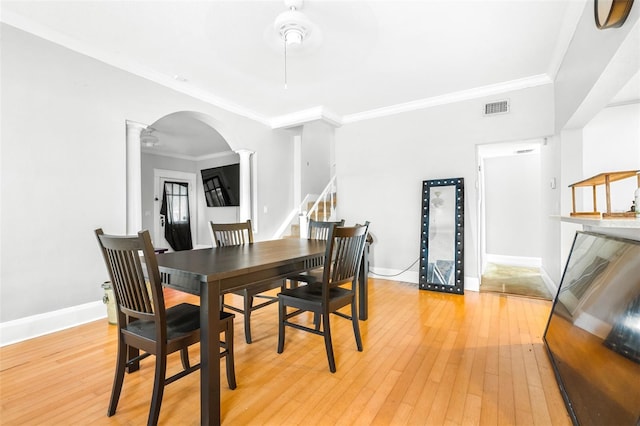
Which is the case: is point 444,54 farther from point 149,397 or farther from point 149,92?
point 149,397

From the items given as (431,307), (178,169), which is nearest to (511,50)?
(431,307)

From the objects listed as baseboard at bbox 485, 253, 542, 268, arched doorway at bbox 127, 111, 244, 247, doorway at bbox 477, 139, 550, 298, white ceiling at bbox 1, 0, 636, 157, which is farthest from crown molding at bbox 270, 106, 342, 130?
baseboard at bbox 485, 253, 542, 268

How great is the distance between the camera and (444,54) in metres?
3.00

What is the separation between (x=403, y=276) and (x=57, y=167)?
4.24 meters

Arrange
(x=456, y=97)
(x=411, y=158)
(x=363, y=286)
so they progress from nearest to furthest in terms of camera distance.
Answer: (x=363, y=286), (x=456, y=97), (x=411, y=158)

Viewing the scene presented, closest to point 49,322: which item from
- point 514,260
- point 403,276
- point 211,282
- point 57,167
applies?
point 57,167

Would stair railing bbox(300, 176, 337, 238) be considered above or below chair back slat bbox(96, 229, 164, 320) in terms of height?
above

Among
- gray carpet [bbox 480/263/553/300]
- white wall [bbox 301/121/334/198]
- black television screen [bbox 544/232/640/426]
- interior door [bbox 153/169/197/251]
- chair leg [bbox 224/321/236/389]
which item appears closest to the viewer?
black television screen [bbox 544/232/640/426]

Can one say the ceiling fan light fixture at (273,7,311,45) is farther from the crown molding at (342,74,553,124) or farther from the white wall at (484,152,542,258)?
the white wall at (484,152,542,258)

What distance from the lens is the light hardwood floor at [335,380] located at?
5.02 feet

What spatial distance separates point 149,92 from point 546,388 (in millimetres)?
4356

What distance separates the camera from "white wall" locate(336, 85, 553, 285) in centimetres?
369

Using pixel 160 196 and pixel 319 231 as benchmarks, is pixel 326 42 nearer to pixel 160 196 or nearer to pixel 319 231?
pixel 319 231

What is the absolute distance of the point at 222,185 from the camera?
23.3ft
